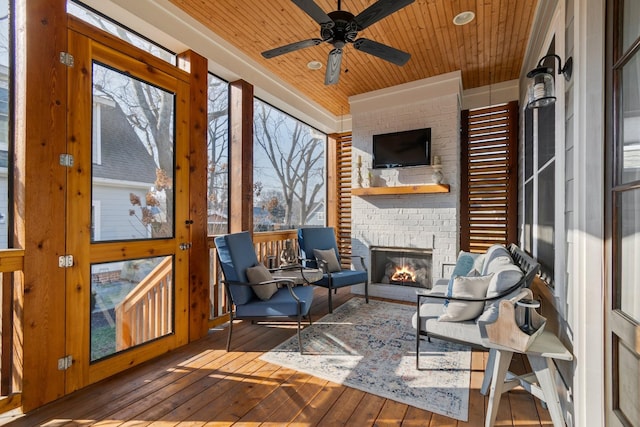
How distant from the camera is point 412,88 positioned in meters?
4.60

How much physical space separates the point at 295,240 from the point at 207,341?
2262 mm

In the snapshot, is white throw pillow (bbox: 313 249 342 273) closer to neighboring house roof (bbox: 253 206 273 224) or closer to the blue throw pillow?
neighboring house roof (bbox: 253 206 273 224)

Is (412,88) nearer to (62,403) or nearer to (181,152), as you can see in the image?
(181,152)

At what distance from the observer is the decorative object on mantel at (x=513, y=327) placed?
1.71 m

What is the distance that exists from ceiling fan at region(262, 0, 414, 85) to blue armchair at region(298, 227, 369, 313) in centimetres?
244

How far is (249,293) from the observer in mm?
3057

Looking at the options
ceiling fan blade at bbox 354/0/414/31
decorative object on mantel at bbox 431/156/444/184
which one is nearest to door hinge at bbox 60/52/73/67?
ceiling fan blade at bbox 354/0/414/31

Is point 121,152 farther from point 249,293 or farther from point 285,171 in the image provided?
point 285,171

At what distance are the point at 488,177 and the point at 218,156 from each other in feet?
12.4

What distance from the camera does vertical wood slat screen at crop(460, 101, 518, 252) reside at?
4.34 metres

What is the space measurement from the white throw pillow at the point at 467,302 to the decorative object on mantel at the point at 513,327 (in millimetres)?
549

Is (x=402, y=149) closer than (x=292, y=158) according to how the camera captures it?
Yes

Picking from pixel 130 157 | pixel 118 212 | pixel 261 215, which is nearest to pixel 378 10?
pixel 130 157

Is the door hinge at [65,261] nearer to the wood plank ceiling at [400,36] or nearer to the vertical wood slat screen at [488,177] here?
the wood plank ceiling at [400,36]
